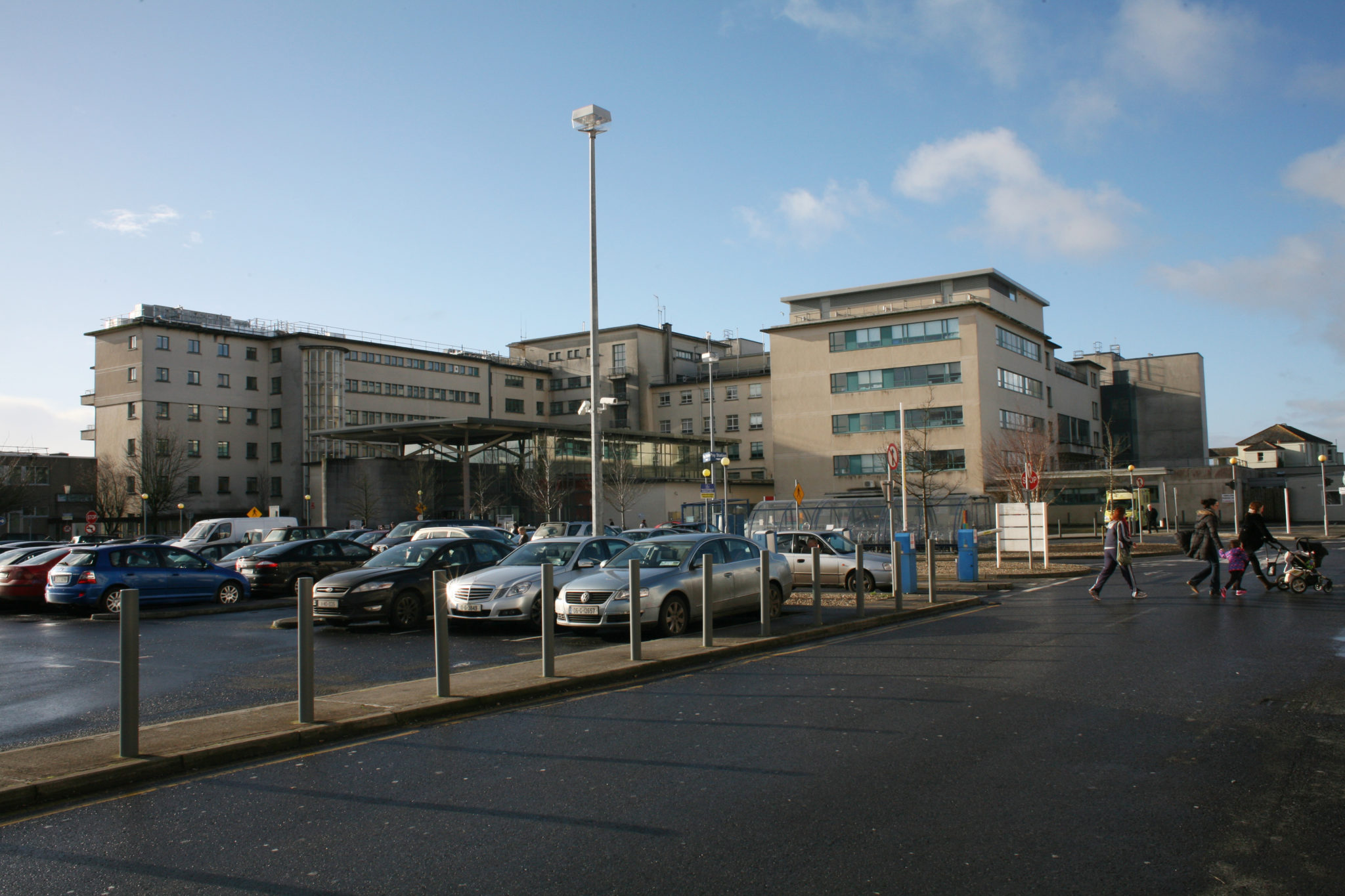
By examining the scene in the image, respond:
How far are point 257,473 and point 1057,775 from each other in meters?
83.4

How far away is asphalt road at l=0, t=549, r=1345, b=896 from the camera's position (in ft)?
15.4

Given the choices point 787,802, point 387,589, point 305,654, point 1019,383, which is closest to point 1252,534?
point 387,589

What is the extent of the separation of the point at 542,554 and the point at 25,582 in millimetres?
11200

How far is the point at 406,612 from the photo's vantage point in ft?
52.4

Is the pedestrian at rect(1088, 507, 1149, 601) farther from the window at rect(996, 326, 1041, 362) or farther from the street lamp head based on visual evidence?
the window at rect(996, 326, 1041, 362)

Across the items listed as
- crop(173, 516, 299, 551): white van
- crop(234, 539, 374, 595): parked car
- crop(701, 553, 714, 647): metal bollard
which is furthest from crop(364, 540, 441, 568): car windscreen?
crop(173, 516, 299, 551): white van

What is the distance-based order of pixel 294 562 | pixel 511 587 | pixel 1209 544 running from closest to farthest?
pixel 511 587 < pixel 1209 544 < pixel 294 562

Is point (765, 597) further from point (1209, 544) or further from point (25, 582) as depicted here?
point (25, 582)

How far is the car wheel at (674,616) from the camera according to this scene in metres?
14.0

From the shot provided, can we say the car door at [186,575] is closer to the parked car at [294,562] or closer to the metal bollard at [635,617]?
the parked car at [294,562]

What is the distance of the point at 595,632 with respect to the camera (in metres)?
15.0

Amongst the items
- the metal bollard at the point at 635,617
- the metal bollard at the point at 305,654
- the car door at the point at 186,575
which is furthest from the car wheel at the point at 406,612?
the metal bollard at the point at 305,654

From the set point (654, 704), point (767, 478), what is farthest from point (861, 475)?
point (654, 704)

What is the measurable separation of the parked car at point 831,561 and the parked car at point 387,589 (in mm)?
7624
